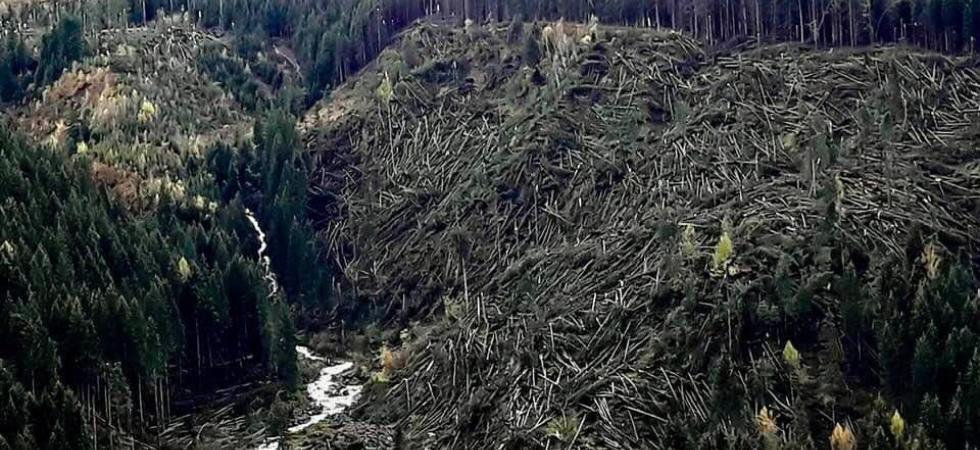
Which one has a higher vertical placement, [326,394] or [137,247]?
[137,247]

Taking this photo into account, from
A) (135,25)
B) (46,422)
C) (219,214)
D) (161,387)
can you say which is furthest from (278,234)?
(135,25)

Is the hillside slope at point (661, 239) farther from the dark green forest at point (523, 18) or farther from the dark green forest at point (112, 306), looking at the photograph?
the dark green forest at point (112, 306)

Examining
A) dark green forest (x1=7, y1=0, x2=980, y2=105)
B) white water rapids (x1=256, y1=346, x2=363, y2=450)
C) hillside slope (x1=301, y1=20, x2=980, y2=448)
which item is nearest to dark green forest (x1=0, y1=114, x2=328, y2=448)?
white water rapids (x1=256, y1=346, x2=363, y2=450)

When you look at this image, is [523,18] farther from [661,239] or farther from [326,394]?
[326,394]

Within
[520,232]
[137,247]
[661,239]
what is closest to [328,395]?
[137,247]

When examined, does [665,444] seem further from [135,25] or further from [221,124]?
[135,25]

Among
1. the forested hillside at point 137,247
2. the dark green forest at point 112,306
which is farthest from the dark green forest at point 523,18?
the dark green forest at point 112,306
